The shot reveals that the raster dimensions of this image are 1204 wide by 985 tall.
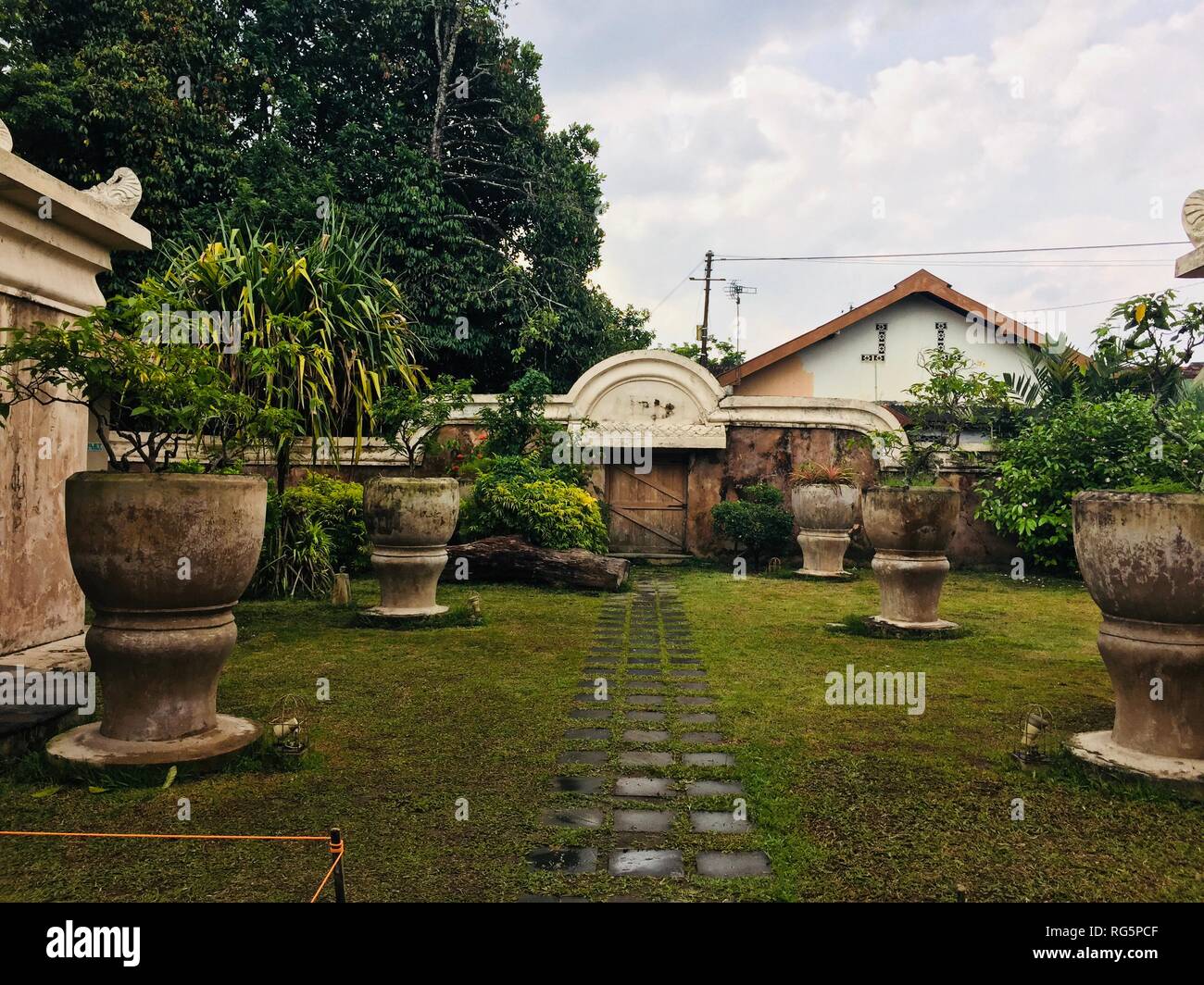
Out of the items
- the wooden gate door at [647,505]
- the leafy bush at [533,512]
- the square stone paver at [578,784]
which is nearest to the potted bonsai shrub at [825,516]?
the wooden gate door at [647,505]

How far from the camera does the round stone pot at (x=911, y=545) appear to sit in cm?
741

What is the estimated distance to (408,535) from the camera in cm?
759

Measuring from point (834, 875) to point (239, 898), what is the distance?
1845mm

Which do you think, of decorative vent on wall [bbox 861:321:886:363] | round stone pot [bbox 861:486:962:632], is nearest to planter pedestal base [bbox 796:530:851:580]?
round stone pot [bbox 861:486:962:632]

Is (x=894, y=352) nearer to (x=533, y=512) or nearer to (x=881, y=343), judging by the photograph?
(x=881, y=343)

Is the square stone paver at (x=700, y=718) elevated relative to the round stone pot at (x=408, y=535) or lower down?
lower down

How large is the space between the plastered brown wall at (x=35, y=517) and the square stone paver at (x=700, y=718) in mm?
3818

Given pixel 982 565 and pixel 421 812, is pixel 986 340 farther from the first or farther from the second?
pixel 421 812

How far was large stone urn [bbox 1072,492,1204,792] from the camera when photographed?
361 centimetres

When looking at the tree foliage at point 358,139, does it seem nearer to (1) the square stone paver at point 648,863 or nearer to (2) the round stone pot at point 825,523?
(2) the round stone pot at point 825,523

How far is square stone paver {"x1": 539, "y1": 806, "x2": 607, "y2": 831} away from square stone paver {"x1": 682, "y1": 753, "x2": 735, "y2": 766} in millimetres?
790

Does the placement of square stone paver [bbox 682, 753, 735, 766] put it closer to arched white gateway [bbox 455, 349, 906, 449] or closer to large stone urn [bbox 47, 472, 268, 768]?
large stone urn [bbox 47, 472, 268, 768]

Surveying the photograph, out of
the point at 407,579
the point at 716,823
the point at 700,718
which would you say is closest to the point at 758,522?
the point at 407,579

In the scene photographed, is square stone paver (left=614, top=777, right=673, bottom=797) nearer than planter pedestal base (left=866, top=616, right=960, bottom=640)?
Yes
